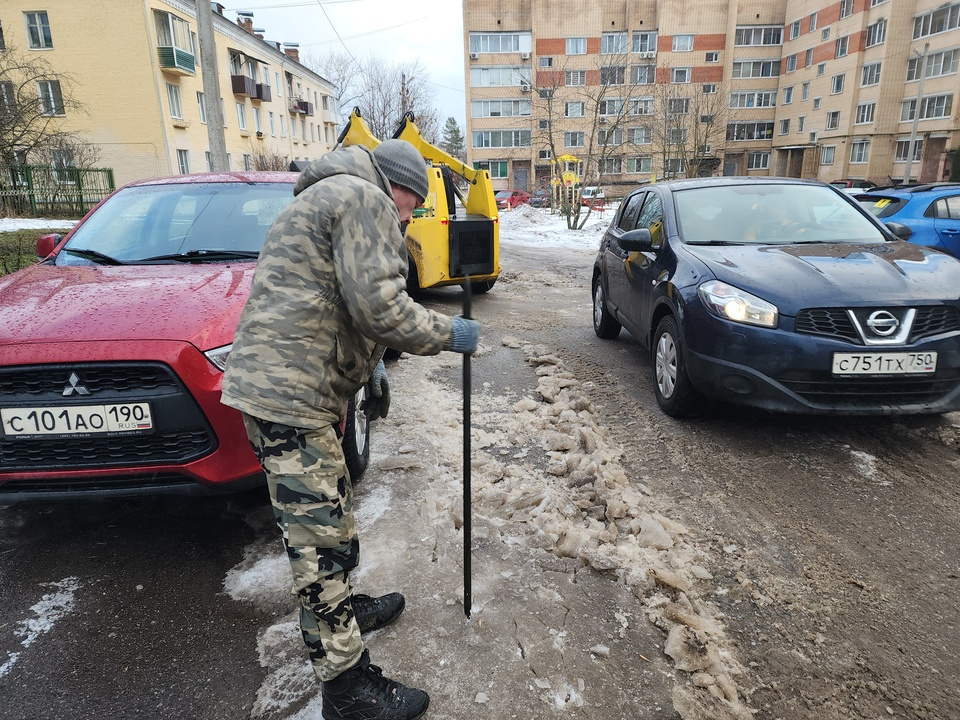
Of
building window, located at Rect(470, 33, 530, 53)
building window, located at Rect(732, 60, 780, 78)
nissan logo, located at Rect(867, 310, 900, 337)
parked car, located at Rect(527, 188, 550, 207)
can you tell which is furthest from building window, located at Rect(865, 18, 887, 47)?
nissan logo, located at Rect(867, 310, 900, 337)

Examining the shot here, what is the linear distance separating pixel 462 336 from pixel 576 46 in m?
60.4

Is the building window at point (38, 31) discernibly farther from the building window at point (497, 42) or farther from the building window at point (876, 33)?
the building window at point (876, 33)

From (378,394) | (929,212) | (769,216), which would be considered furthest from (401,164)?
(929,212)

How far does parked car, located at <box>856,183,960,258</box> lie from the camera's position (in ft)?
28.1

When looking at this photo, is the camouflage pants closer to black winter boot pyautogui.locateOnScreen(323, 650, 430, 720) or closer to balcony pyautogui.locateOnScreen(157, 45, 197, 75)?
black winter boot pyautogui.locateOnScreen(323, 650, 430, 720)

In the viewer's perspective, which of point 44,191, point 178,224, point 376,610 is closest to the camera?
point 376,610

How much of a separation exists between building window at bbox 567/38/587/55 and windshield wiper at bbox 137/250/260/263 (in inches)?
2310

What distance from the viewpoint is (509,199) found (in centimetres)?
3878

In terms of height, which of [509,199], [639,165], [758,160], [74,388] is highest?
[758,160]

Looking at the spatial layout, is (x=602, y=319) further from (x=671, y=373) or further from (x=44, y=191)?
(x=44, y=191)

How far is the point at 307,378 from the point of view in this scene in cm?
186

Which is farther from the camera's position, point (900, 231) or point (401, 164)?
A: point (900, 231)

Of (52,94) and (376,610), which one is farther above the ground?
(52,94)

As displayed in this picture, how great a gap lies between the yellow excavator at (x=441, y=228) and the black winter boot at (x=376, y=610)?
20.0 ft
